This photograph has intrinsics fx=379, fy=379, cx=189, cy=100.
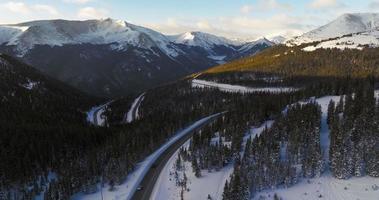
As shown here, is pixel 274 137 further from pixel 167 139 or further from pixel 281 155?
pixel 167 139

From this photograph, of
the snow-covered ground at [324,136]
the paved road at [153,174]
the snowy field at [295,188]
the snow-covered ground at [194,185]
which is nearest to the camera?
the snowy field at [295,188]

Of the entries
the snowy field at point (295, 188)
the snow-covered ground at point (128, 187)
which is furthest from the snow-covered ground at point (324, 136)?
the snow-covered ground at point (128, 187)

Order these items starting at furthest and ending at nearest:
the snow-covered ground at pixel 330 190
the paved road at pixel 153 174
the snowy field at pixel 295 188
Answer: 1. the paved road at pixel 153 174
2. the snowy field at pixel 295 188
3. the snow-covered ground at pixel 330 190

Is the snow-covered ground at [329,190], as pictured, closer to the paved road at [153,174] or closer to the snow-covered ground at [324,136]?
the snow-covered ground at [324,136]

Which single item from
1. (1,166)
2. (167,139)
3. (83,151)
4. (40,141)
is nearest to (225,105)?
(167,139)

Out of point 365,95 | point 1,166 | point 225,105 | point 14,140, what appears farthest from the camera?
point 225,105

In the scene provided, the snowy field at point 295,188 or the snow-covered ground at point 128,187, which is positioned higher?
the snowy field at point 295,188

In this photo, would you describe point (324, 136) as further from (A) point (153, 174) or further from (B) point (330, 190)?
(A) point (153, 174)

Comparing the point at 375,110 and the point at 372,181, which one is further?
the point at 375,110

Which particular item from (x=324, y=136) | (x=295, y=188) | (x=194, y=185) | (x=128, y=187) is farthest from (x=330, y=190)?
(x=128, y=187)

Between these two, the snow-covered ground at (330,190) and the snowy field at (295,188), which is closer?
the snow-covered ground at (330,190)

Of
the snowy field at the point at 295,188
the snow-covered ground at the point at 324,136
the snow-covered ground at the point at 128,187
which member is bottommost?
the snow-covered ground at the point at 128,187
